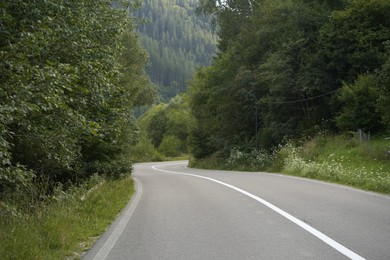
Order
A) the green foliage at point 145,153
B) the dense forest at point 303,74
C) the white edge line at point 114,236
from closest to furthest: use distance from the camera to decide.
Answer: the white edge line at point 114,236, the dense forest at point 303,74, the green foliage at point 145,153

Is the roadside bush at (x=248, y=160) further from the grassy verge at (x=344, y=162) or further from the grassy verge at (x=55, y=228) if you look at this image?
the grassy verge at (x=55, y=228)

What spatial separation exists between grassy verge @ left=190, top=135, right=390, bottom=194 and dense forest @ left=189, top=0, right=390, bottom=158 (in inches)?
70.5

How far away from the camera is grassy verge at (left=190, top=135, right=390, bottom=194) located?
15675mm

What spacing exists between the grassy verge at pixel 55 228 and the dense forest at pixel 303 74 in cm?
1579

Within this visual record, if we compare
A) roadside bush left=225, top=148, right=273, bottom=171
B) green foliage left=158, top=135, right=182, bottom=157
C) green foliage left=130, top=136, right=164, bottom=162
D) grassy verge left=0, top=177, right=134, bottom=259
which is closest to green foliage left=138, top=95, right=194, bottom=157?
green foliage left=158, top=135, right=182, bottom=157

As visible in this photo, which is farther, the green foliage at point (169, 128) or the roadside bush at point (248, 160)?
the green foliage at point (169, 128)

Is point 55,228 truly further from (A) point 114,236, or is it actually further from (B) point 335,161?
(B) point 335,161

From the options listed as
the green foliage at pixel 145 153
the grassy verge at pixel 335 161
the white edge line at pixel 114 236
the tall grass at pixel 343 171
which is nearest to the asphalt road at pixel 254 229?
the white edge line at pixel 114 236

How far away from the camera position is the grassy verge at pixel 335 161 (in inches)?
617

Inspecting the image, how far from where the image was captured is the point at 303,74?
31.0 m

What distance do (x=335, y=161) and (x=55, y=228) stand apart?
18462 millimetres

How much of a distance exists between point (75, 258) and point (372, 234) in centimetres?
479

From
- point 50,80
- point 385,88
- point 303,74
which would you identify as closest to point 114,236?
point 50,80

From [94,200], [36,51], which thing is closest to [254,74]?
[94,200]
